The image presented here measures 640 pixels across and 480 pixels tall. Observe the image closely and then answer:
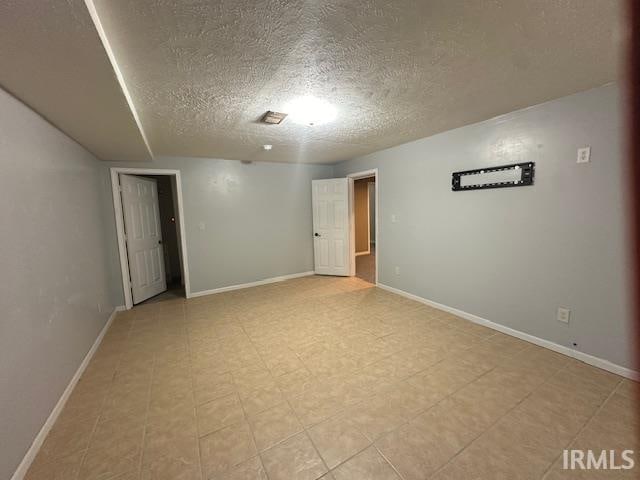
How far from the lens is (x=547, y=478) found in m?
1.38

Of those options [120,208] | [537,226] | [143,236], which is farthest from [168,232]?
[537,226]

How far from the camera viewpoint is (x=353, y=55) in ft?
5.24

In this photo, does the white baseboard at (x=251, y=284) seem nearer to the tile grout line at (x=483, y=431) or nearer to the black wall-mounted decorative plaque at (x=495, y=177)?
the black wall-mounted decorative plaque at (x=495, y=177)

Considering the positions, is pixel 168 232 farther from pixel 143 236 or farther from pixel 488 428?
pixel 488 428

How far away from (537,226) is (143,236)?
4945mm

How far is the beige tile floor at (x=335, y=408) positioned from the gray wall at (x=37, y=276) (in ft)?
0.81

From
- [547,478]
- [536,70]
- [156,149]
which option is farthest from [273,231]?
[547,478]

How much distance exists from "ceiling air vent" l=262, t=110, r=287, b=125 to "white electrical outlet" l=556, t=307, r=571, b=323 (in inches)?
117

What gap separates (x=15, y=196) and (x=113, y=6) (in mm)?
1327

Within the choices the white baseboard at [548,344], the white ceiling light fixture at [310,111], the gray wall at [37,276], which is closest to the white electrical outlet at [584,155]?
the white baseboard at [548,344]

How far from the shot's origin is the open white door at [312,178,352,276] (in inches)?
195

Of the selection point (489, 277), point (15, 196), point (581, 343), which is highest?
point (15, 196)

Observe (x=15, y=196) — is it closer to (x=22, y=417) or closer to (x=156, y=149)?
(x=22, y=417)

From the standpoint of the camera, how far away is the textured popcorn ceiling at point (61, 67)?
3.68 feet
